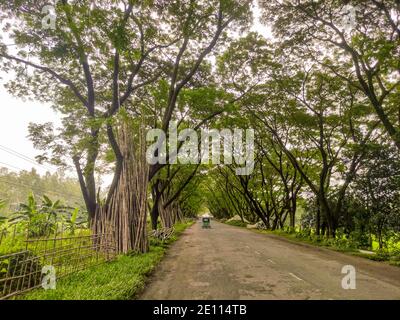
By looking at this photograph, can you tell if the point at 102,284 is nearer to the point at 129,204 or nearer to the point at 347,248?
the point at 129,204

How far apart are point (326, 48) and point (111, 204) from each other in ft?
46.8

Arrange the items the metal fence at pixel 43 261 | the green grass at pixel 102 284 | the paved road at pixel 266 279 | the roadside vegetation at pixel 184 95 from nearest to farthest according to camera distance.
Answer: the green grass at pixel 102 284 < the metal fence at pixel 43 261 < the paved road at pixel 266 279 < the roadside vegetation at pixel 184 95

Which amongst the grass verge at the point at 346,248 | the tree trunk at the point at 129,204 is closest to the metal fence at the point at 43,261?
the tree trunk at the point at 129,204

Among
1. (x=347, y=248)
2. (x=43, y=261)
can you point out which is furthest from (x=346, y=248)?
(x=43, y=261)

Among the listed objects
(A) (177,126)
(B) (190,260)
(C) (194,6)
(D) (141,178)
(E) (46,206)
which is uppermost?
(C) (194,6)

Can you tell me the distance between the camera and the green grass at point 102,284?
5.68m

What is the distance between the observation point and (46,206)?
16.9 metres

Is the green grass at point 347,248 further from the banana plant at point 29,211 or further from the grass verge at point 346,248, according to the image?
the banana plant at point 29,211

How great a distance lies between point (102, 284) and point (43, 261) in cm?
151

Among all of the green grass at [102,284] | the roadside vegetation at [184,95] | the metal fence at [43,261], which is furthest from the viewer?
the roadside vegetation at [184,95]

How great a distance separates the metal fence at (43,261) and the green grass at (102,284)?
0.30m
